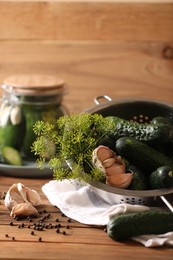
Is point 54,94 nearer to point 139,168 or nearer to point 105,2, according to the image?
point 139,168

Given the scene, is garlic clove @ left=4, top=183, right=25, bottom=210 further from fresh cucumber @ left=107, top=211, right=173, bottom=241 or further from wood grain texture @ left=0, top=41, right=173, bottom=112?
wood grain texture @ left=0, top=41, right=173, bottom=112

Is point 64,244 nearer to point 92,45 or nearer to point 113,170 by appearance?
point 113,170

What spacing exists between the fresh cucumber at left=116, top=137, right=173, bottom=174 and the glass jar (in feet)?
1.04

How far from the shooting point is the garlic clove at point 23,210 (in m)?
1.38

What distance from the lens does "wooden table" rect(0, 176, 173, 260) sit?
3.95 feet

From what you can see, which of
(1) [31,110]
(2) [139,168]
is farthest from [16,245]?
(1) [31,110]

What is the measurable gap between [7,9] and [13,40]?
10 centimetres

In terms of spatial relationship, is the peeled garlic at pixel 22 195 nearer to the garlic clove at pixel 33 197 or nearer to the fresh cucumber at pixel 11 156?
the garlic clove at pixel 33 197

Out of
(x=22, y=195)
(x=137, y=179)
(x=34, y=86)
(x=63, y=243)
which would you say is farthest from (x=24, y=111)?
(x=63, y=243)

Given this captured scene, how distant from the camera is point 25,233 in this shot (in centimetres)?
130

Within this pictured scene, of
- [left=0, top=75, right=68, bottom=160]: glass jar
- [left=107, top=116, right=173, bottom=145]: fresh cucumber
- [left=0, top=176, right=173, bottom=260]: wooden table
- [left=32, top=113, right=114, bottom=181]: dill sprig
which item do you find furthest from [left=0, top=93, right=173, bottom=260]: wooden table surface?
[left=0, top=75, right=68, bottom=160]: glass jar

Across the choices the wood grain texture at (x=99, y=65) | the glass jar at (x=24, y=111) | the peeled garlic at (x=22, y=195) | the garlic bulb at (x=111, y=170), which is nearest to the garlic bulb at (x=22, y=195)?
the peeled garlic at (x=22, y=195)

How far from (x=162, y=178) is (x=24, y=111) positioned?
0.48 meters

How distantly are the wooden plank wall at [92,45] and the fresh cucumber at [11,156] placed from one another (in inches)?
21.2
